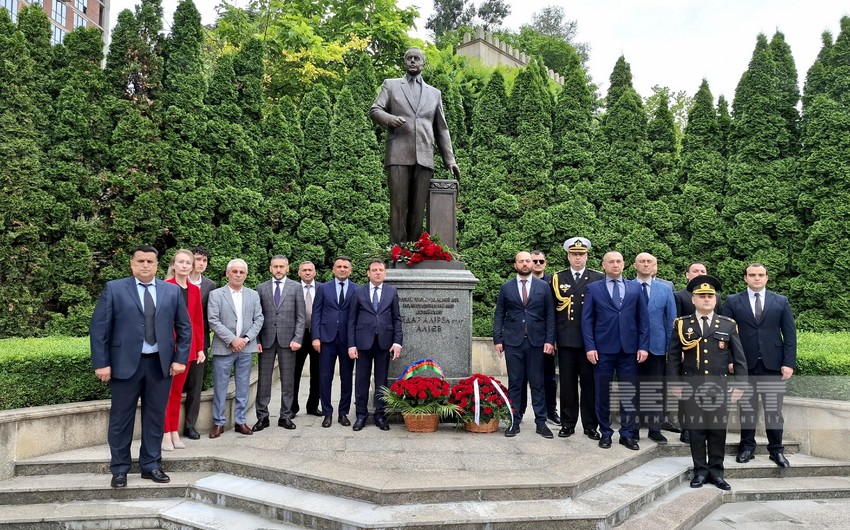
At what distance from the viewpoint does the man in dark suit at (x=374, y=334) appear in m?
5.43

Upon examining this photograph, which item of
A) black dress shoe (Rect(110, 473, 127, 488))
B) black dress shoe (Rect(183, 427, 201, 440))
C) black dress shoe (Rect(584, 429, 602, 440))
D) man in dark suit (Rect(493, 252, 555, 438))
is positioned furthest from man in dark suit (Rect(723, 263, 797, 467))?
black dress shoe (Rect(110, 473, 127, 488))

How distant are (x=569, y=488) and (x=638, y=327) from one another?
71.2 inches

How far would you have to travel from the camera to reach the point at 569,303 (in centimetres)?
542

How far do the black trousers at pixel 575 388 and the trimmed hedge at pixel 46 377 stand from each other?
426cm

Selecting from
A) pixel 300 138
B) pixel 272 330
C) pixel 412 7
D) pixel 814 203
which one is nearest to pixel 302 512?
pixel 272 330

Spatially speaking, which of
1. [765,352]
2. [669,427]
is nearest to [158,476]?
[669,427]

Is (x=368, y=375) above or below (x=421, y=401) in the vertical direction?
above

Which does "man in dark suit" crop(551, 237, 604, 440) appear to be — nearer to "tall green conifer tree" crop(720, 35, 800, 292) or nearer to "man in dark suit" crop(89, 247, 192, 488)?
"man in dark suit" crop(89, 247, 192, 488)

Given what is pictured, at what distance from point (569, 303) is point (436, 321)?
135 cm

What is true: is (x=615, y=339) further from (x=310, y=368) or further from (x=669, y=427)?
(x=310, y=368)

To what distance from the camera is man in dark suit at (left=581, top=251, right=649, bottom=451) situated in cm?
506

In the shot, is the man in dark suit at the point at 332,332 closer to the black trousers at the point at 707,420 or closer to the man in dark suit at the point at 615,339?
the man in dark suit at the point at 615,339

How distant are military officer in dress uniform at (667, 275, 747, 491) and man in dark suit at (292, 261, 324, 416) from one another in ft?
11.3

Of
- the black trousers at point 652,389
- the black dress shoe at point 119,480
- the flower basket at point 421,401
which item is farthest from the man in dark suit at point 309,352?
the black trousers at point 652,389
